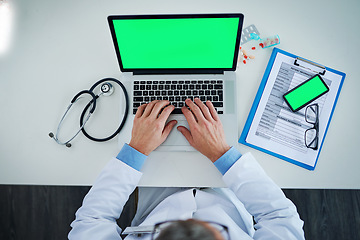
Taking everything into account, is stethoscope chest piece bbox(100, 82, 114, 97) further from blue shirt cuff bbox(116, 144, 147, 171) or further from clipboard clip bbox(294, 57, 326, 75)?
clipboard clip bbox(294, 57, 326, 75)

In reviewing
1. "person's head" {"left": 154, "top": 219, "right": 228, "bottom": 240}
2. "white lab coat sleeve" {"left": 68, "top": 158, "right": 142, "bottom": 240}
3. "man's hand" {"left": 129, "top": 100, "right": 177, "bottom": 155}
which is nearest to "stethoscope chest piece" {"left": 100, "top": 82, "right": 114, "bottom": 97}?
"man's hand" {"left": 129, "top": 100, "right": 177, "bottom": 155}

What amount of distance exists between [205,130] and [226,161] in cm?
11

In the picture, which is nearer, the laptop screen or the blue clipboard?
the laptop screen

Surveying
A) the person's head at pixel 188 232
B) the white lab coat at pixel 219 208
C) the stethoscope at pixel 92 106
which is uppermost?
the stethoscope at pixel 92 106

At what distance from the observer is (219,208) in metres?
0.83

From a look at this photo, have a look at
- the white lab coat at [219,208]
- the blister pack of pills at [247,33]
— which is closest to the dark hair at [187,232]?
the white lab coat at [219,208]

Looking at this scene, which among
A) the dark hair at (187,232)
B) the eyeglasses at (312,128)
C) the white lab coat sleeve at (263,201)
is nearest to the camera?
the dark hair at (187,232)

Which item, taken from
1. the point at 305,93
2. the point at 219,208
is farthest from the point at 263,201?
the point at 305,93

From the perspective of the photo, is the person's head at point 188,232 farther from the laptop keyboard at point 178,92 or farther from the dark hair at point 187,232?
the laptop keyboard at point 178,92

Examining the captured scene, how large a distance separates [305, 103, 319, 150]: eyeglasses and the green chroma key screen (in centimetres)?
30

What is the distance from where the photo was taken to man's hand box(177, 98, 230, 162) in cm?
80

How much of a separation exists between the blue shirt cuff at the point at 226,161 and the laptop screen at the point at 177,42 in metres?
0.28

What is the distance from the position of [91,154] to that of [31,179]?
222 millimetres

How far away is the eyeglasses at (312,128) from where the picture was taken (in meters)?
0.83
